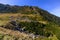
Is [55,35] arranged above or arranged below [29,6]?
below

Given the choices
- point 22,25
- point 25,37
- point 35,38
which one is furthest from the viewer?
point 22,25

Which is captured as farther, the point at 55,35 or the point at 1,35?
the point at 55,35

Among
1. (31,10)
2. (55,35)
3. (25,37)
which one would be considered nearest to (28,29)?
(55,35)

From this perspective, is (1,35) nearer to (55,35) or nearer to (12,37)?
(12,37)

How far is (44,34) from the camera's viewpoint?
65.8 m

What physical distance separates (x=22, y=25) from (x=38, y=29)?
20.5 feet

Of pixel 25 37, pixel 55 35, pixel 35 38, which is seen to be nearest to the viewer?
pixel 25 37

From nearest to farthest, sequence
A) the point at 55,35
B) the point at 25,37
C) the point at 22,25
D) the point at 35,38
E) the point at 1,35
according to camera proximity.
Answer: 1. the point at 1,35
2. the point at 25,37
3. the point at 35,38
4. the point at 55,35
5. the point at 22,25

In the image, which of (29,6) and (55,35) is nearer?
(55,35)

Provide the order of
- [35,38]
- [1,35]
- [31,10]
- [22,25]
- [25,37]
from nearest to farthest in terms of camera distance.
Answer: [1,35], [25,37], [35,38], [22,25], [31,10]

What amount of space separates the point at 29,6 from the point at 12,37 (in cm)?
6684

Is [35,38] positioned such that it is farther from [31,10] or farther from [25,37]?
[31,10]

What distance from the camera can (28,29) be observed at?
6656 centimetres

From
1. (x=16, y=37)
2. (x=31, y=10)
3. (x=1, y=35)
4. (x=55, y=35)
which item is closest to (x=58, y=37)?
(x=55, y=35)
